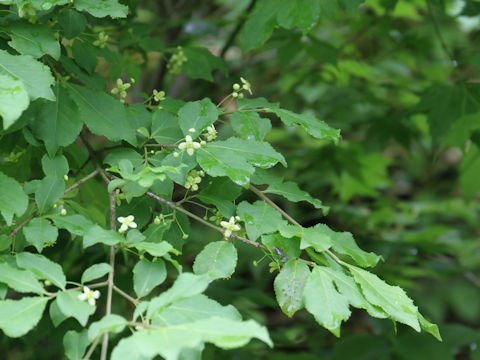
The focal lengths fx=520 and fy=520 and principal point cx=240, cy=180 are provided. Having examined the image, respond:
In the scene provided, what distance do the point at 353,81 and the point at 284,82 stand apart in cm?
41

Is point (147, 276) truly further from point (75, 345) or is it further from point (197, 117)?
point (197, 117)

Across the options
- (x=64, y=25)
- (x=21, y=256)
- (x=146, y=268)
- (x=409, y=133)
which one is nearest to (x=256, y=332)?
(x=146, y=268)

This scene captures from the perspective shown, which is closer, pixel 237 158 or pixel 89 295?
pixel 89 295

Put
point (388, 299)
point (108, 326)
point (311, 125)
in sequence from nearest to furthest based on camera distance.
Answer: point (108, 326) < point (388, 299) < point (311, 125)

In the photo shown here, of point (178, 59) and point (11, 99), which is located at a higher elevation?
point (11, 99)

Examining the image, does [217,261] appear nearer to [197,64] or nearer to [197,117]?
[197,117]

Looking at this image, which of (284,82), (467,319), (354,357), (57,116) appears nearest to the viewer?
(57,116)

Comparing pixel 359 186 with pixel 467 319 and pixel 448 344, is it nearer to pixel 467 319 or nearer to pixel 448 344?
pixel 448 344

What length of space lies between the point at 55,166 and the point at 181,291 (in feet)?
1.54

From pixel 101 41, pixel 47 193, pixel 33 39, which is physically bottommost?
pixel 47 193

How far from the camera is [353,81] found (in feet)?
9.69

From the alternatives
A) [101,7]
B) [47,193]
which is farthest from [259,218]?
[101,7]

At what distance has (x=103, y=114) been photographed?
1.20 metres

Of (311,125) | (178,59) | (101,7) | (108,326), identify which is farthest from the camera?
(178,59)
